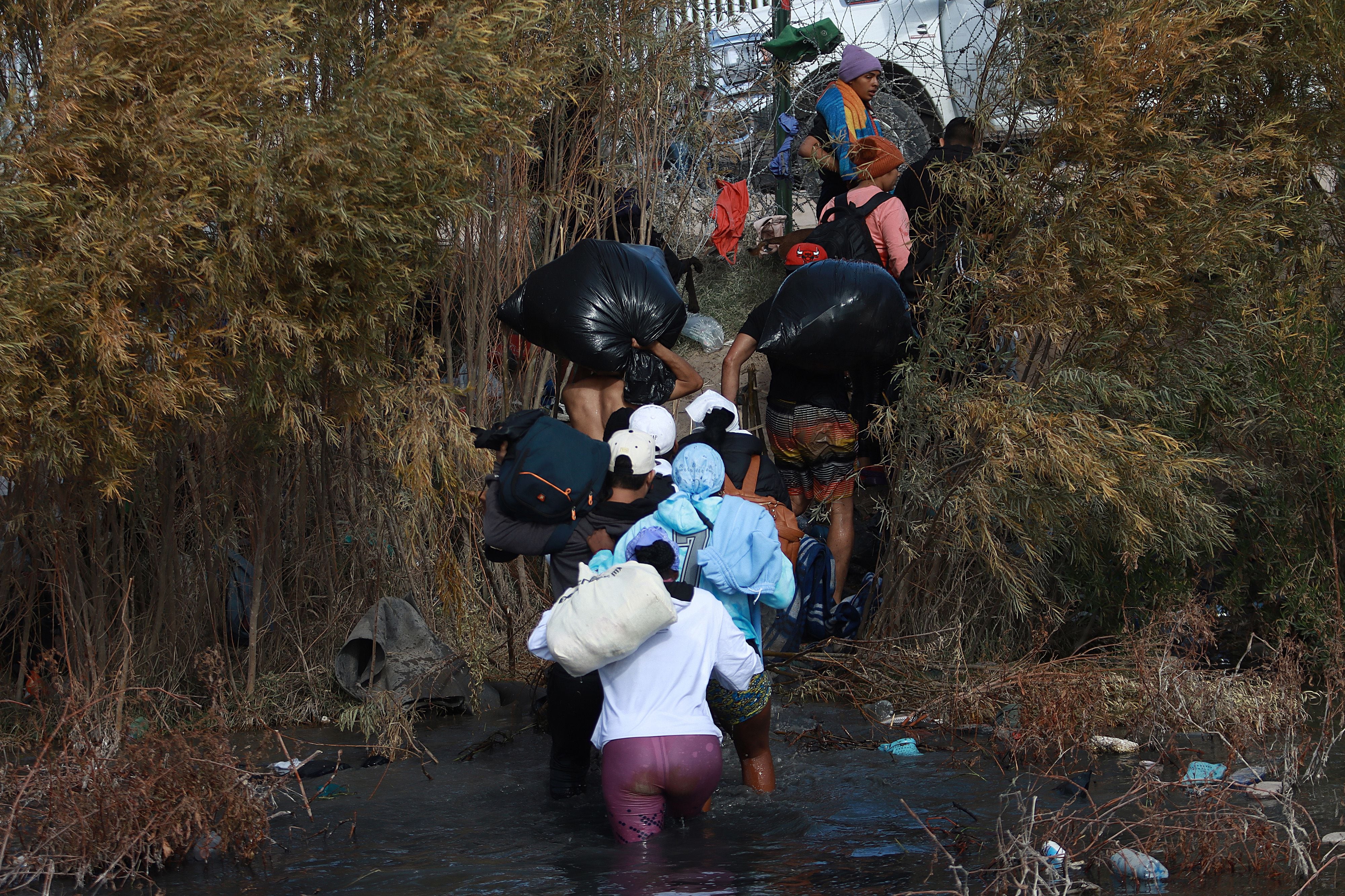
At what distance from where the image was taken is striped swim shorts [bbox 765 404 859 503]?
5902 millimetres

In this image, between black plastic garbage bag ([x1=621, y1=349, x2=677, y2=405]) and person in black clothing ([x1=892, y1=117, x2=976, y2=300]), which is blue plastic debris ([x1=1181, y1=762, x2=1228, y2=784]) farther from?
black plastic garbage bag ([x1=621, y1=349, x2=677, y2=405])

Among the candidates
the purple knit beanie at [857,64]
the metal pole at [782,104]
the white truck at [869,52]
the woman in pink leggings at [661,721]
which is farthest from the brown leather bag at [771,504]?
the metal pole at [782,104]

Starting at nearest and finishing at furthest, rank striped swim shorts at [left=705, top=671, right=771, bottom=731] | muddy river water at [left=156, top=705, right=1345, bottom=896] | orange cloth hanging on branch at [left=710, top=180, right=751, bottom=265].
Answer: muddy river water at [left=156, top=705, right=1345, bottom=896] → striped swim shorts at [left=705, top=671, right=771, bottom=731] → orange cloth hanging on branch at [left=710, top=180, right=751, bottom=265]

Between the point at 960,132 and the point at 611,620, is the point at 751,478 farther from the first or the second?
the point at 960,132

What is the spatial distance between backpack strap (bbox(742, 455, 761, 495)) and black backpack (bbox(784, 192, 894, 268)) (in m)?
1.60

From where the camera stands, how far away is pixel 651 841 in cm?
353

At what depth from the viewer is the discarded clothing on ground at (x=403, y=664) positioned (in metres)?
5.14

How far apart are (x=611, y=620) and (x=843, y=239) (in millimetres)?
3269

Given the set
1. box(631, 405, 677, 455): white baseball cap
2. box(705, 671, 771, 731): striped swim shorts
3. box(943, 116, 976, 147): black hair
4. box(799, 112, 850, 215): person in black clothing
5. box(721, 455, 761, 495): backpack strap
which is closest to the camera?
box(705, 671, 771, 731): striped swim shorts

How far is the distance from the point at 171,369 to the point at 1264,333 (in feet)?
14.3

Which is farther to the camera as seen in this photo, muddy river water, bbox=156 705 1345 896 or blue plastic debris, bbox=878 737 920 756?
blue plastic debris, bbox=878 737 920 756

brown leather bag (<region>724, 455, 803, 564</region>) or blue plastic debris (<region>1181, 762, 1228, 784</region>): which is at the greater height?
brown leather bag (<region>724, 455, 803, 564</region>)

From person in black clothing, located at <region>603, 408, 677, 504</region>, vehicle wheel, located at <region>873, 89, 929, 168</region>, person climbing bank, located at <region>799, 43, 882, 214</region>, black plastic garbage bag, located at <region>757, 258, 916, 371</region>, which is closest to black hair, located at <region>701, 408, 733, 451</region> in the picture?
person in black clothing, located at <region>603, 408, 677, 504</region>

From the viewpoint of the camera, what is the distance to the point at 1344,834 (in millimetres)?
3359
